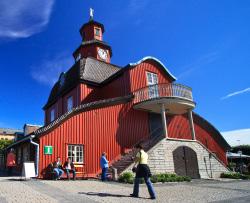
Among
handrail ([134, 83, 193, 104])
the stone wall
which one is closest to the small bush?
the stone wall

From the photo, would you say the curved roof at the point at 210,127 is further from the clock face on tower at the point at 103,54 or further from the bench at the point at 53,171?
the bench at the point at 53,171

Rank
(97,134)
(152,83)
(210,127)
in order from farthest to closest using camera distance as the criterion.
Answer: (210,127) → (152,83) → (97,134)

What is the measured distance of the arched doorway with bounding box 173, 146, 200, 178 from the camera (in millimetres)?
15789

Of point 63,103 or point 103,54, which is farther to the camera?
point 103,54

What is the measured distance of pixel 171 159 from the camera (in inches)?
605

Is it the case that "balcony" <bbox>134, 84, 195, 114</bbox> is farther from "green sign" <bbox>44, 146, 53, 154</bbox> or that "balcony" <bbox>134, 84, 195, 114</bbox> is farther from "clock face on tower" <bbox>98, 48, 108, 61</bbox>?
"clock face on tower" <bbox>98, 48, 108, 61</bbox>

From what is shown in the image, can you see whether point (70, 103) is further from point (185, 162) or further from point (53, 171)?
point (185, 162)

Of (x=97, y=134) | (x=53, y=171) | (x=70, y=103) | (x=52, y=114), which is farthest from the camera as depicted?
(x=52, y=114)

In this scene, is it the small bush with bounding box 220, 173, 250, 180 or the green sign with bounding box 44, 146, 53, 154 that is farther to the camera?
the small bush with bounding box 220, 173, 250, 180

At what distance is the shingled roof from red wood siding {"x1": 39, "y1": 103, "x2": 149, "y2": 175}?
4.60m

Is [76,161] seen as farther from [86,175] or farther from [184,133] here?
[184,133]

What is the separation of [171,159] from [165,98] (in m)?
4.13

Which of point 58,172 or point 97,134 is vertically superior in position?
point 97,134

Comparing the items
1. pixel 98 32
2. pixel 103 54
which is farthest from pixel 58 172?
pixel 98 32
